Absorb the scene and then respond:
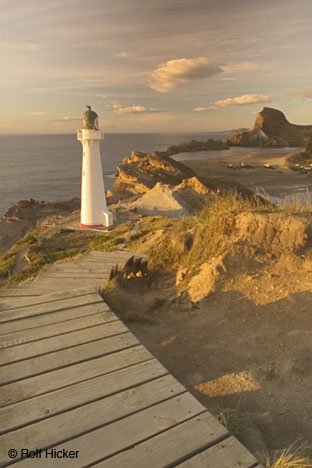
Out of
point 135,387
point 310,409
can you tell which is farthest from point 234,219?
point 135,387

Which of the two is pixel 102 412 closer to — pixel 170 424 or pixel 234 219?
pixel 170 424

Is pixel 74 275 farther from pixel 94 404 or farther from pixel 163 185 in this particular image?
pixel 163 185

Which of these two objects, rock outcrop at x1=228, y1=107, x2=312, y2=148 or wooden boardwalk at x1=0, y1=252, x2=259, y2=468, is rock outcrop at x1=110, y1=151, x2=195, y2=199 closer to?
wooden boardwalk at x1=0, y1=252, x2=259, y2=468

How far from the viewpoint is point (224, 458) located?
271 cm

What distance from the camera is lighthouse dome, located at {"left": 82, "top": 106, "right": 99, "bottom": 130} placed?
2450cm

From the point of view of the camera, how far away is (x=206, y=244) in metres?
8.07

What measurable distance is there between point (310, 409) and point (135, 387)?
213cm

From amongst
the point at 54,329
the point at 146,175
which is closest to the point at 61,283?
the point at 54,329

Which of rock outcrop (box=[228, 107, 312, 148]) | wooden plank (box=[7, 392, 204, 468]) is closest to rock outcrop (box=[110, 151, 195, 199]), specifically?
wooden plank (box=[7, 392, 204, 468])

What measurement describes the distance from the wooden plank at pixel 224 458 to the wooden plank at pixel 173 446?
0.13 ft

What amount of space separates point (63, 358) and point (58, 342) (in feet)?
1.14

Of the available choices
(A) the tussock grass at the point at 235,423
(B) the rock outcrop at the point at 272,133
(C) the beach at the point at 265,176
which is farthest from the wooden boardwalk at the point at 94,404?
(B) the rock outcrop at the point at 272,133

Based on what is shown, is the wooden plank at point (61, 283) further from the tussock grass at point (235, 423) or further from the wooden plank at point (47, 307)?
the tussock grass at point (235, 423)

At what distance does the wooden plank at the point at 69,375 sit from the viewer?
11.0ft
